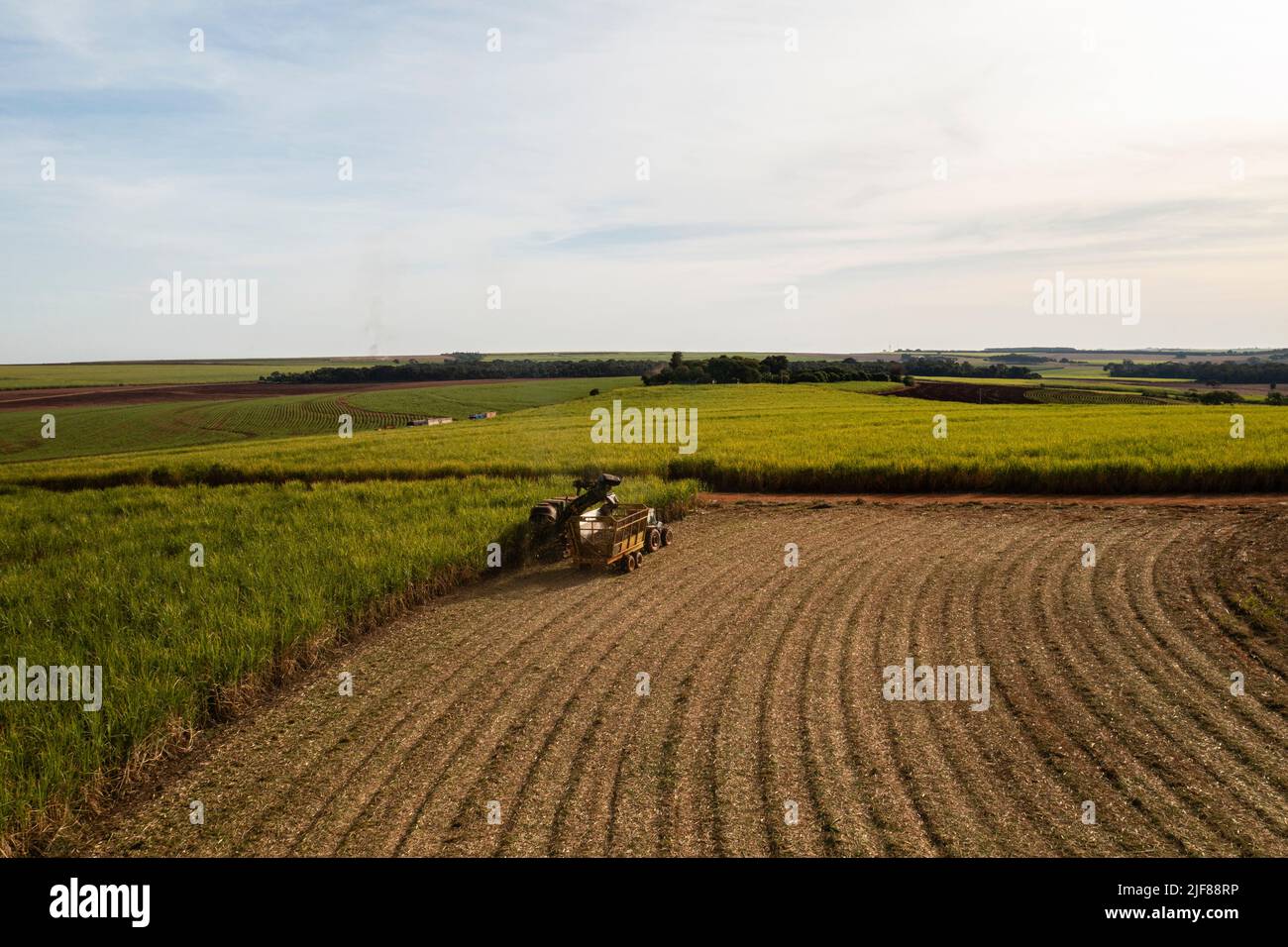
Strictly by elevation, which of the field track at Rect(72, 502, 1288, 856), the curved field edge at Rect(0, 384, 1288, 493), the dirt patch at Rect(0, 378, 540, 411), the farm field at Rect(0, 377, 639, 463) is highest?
the dirt patch at Rect(0, 378, 540, 411)

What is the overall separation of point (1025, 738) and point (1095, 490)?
18.1 m

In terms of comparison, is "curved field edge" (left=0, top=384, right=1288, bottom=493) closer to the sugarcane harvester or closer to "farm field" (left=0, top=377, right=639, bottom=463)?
the sugarcane harvester

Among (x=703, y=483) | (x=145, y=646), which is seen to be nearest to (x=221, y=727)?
(x=145, y=646)

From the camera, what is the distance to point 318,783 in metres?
6.73

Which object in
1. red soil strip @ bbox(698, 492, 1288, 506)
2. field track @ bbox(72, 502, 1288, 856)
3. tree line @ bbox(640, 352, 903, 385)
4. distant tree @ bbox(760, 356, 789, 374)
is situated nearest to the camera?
field track @ bbox(72, 502, 1288, 856)

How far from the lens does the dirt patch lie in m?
86.1

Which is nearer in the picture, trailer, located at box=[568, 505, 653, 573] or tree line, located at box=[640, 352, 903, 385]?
trailer, located at box=[568, 505, 653, 573]

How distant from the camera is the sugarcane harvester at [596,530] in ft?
45.5

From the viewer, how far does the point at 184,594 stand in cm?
1082

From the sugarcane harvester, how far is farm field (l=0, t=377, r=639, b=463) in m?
50.7

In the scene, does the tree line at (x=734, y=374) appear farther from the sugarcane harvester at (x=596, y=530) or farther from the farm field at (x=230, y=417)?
the sugarcane harvester at (x=596, y=530)

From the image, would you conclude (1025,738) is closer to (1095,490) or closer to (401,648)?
(401,648)

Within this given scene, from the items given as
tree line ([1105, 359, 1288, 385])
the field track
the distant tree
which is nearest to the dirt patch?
the distant tree

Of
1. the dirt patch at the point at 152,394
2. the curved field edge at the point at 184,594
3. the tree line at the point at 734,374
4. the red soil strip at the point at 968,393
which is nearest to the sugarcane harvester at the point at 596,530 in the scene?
the curved field edge at the point at 184,594
